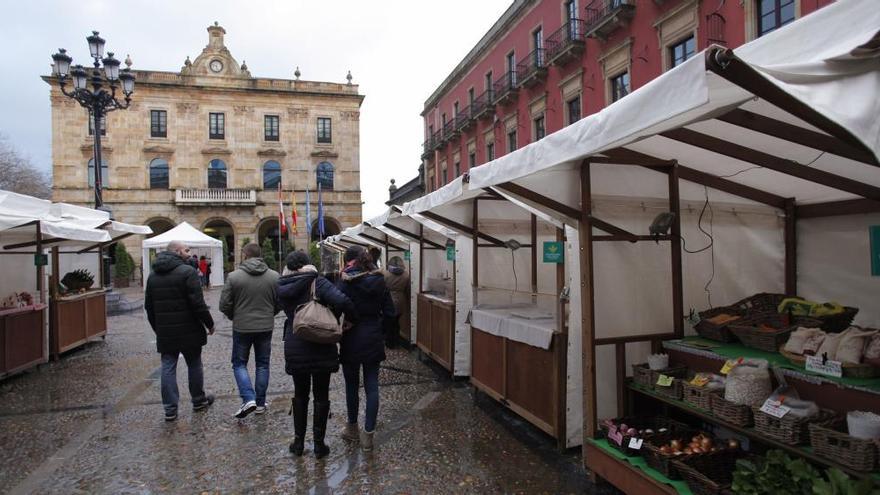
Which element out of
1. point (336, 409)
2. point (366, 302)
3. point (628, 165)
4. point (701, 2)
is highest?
point (701, 2)

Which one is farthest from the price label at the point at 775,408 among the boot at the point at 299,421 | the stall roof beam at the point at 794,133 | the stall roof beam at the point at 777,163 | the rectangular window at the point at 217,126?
the rectangular window at the point at 217,126

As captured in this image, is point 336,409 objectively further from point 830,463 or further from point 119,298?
point 119,298

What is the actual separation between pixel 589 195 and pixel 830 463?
2.07 metres

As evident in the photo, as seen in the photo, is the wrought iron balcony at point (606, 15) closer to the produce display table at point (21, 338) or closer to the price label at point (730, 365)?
the price label at point (730, 365)

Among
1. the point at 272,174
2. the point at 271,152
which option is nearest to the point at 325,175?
the point at 272,174

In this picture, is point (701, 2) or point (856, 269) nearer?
point (856, 269)

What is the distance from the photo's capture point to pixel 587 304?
3.73m

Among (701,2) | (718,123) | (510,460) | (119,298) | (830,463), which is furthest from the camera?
(119,298)

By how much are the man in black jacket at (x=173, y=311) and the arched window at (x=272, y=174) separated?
34129 millimetres

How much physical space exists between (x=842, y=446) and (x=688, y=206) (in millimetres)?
2252

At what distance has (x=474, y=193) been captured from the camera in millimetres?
5629

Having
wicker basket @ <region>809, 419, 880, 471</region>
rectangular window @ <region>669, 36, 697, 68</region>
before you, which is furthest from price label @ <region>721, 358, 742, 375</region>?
rectangular window @ <region>669, 36, 697, 68</region>

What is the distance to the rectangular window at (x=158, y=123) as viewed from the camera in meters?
35.7

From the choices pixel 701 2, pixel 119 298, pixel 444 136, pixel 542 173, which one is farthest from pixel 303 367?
pixel 444 136
